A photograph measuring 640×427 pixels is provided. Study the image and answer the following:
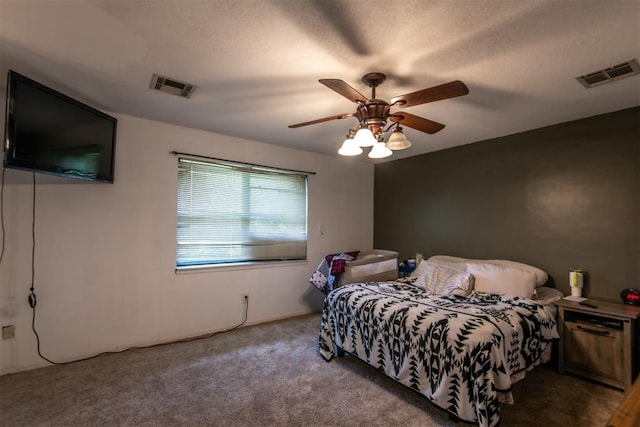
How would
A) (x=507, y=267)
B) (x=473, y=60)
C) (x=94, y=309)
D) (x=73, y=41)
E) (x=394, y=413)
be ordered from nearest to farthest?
(x=73, y=41)
(x=473, y=60)
(x=394, y=413)
(x=94, y=309)
(x=507, y=267)

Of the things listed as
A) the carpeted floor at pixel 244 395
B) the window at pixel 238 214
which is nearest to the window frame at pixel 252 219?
the window at pixel 238 214

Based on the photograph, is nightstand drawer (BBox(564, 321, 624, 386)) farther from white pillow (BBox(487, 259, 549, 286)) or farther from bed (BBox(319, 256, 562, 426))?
white pillow (BBox(487, 259, 549, 286))

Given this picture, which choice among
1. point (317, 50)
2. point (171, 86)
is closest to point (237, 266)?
point (171, 86)

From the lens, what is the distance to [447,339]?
190 cm

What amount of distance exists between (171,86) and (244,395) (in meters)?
2.42

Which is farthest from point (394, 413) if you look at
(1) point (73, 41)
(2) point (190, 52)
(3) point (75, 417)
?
(1) point (73, 41)

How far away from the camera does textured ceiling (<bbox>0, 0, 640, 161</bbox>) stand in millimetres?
1456

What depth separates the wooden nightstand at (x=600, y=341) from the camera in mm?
2268

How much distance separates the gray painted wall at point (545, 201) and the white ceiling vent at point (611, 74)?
86 cm

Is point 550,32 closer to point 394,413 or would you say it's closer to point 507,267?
point 507,267

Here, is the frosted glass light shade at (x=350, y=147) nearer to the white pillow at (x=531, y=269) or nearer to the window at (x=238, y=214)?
the window at (x=238, y=214)

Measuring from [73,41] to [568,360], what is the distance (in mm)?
4336

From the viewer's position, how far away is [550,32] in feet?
5.24

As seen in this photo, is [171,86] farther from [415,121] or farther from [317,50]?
[415,121]
